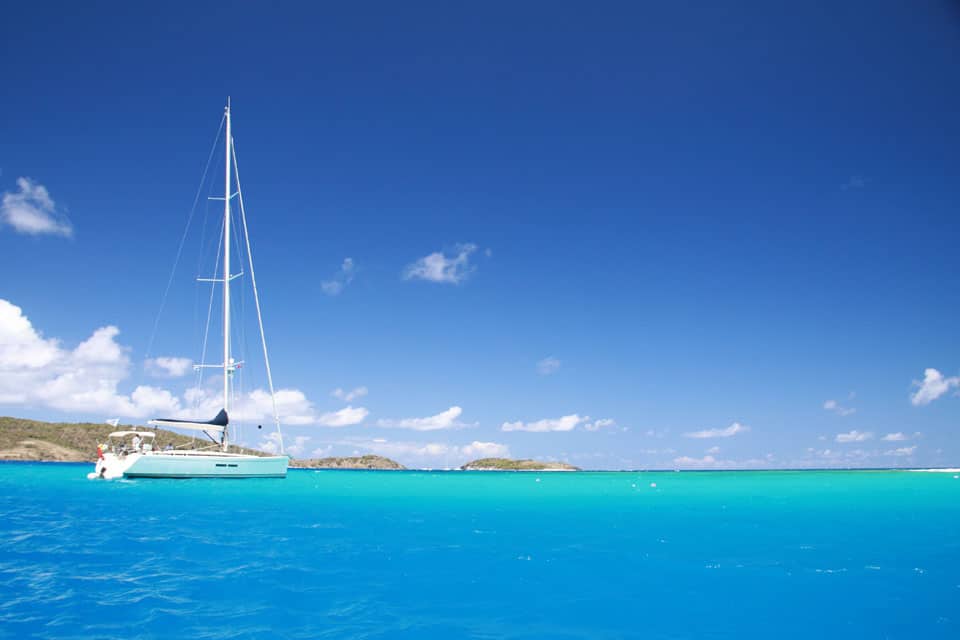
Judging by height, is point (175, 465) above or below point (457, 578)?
above

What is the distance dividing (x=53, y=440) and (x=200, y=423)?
131689mm

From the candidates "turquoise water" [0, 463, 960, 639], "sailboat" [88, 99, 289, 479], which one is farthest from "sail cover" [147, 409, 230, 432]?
"turquoise water" [0, 463, 960, 639]

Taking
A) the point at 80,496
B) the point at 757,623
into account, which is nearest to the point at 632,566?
the point at 757,623

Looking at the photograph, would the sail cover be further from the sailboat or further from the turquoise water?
the turquoise water

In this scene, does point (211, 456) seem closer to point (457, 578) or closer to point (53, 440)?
point (457, 578)

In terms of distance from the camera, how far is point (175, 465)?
54812mm

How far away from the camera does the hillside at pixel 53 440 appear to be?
14488 cm

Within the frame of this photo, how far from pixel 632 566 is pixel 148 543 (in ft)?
61.0

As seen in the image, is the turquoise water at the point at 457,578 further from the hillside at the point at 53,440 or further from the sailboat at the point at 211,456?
the hillside at the point at 53,440

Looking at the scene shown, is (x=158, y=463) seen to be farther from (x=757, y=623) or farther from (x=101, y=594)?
(x=757, y=623)

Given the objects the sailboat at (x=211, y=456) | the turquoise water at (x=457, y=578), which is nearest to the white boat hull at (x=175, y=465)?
the sailboat at (x=211, y=456)

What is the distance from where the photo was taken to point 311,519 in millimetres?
32594

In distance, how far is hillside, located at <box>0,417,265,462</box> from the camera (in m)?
145

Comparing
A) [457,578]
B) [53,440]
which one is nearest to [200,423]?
[457,578]
